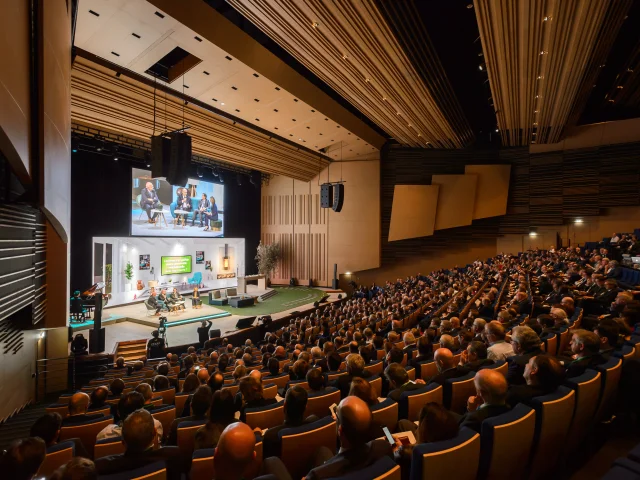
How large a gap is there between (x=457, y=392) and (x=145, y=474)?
2.06 metres

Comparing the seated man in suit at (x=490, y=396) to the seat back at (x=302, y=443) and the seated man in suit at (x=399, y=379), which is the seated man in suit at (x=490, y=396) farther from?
the seat back at (x=302, y=443)

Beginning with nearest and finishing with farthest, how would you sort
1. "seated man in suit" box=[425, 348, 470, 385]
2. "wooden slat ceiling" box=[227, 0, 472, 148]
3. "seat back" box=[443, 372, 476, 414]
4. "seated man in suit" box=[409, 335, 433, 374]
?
"seat back" box=[443, 372, 476, 414] < "seated man in suit" box=[425, 348, 470, 385] < "seated man in suit" box=[409, 335, 433, 374] < "wooden slat ceiling" box=[227, 0, 472, 148]

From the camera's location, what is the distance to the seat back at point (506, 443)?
5.48 ft

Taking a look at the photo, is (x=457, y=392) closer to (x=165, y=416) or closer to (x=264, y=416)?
(x=264, y=416)

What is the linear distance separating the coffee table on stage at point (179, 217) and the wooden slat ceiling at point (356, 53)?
9181 millimetres

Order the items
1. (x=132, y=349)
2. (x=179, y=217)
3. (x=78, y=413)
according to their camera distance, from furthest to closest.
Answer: (x=179, y=217) → (x=132, y=349) → (x=78, y=413)

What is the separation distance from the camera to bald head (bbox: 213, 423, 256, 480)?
1.39 m

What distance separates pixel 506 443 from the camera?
66.8 inches

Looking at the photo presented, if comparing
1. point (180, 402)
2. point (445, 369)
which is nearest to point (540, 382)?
point (445, 369)

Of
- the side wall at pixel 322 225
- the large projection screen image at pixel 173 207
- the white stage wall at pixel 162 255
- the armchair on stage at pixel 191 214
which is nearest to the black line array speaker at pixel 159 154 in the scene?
the large projection screen image at pixel 173 207

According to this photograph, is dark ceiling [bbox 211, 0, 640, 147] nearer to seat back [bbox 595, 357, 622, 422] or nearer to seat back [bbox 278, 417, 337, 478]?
seat back [bbox 595, 357, 622, 422]

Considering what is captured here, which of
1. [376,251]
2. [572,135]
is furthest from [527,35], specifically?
[376,251]

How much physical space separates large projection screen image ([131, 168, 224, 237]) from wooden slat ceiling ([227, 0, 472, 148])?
7.64 m

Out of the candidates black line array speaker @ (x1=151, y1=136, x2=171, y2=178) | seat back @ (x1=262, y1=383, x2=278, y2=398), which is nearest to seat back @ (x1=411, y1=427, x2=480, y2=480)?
seat back @ (x1=262, y1=383, x2=278, y2=398)
